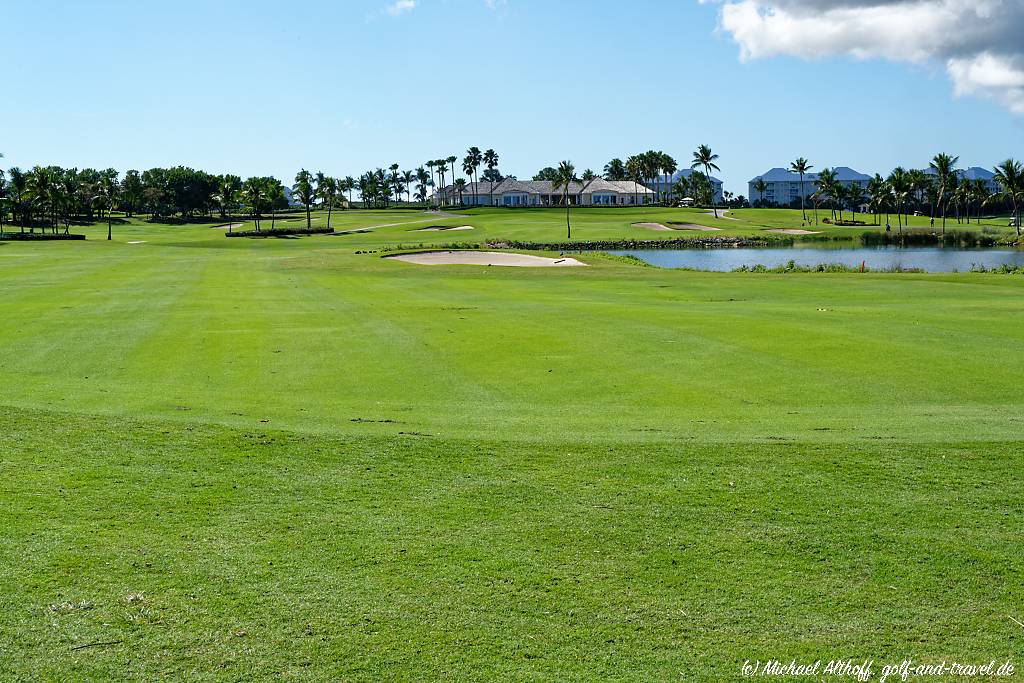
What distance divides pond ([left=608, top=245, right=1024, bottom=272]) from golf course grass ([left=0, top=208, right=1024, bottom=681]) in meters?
51.3

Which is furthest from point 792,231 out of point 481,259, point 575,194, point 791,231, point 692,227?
point 481,259

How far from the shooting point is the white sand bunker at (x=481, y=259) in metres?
55.5

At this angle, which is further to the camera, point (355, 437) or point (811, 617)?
point (355, 437)

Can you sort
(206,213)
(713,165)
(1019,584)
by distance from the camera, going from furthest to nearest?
(713,165), (206,213), (1019,584)

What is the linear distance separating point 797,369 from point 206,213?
163 meters

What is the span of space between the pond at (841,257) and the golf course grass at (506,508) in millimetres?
51302

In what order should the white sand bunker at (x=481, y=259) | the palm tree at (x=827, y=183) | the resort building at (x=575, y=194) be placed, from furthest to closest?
the resort building at (x=575, y=194), the palm tree at (x=827, y=183), the white sand bunker at (x=481, y=259)

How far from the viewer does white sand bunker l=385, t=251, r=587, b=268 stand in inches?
2184

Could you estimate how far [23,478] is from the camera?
8266 mm

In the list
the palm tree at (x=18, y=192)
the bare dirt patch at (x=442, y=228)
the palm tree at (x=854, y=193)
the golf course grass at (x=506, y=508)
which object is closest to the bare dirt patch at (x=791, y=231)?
the palm tree at (x=854, y=193)

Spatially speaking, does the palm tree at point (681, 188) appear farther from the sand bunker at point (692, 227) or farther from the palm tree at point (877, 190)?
the sand bunker at point (692, 227)

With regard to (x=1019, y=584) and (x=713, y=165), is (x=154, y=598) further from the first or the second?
(x=713, y=165)

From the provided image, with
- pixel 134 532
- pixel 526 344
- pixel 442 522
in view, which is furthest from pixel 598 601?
pixel 526 344

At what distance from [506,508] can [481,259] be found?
171 feet
